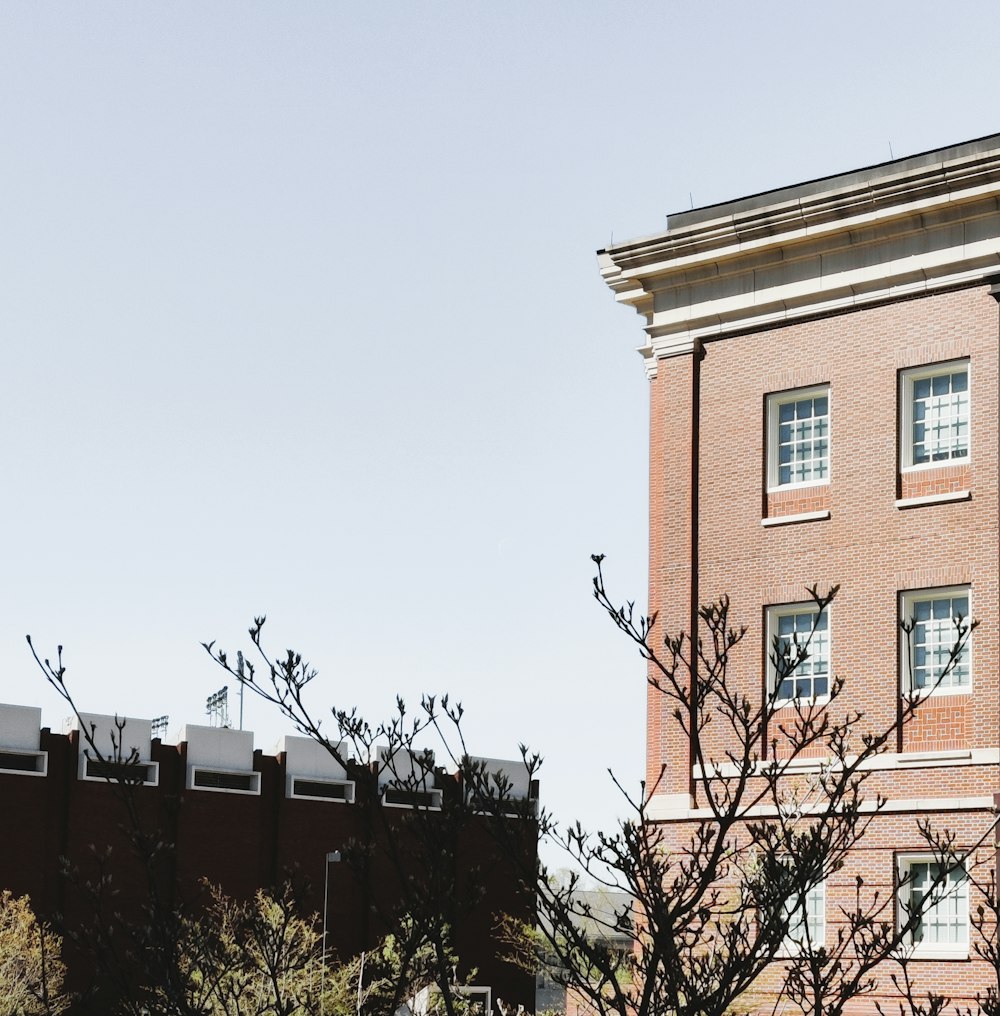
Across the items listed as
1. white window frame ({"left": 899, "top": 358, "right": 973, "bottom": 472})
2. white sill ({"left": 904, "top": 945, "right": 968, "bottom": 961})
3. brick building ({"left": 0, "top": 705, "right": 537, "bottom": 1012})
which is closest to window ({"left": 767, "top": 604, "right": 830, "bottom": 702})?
white window frame ({"left": 899, "top": 358, "right": 973, "bottom": 472})

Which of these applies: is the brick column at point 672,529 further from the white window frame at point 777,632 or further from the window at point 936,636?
the window at point 936,636

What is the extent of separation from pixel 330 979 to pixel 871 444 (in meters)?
36.4

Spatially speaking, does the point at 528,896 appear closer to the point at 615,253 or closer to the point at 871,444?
the point at 871,444

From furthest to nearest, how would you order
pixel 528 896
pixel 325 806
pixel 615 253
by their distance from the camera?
1. pixel 325 806
2. pixel 615 253
3. pixel 528 896

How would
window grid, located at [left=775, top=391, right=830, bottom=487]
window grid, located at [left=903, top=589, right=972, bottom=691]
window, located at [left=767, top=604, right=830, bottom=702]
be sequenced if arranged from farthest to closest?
window grid, located at [left=775, top=391, right=830, bottom=487]
window, located at [left=767, top=604, right=830, bottom=702]
window grid, located at [left=903, top=589, right=972, bottom=691]

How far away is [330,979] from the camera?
198ft

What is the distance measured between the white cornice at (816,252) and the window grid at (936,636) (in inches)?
220

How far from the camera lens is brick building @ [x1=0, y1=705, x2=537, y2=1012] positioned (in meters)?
64.8

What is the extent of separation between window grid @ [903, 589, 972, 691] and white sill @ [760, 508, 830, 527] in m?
2.23

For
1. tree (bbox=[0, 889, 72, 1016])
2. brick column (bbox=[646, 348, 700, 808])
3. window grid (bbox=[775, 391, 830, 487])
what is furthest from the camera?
tree (bbox=[0, 889, 72, 1016])

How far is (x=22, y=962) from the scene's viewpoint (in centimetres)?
6156

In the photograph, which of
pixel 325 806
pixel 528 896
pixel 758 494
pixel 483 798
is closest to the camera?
pixel 483 798

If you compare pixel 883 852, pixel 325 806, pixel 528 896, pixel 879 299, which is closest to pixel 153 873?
pixel 528 896

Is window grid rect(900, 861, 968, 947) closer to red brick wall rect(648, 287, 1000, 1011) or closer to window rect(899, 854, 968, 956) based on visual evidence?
window rect(899, 854, 968, 956)
